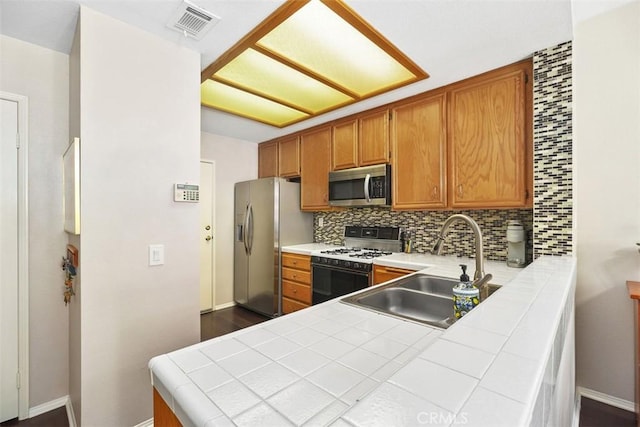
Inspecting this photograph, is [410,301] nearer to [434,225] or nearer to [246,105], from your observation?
[434,225]

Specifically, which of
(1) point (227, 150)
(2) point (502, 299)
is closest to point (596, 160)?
(2) point (502, 299)

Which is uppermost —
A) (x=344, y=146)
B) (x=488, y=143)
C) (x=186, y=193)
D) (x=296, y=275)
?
(x=344, y=146)

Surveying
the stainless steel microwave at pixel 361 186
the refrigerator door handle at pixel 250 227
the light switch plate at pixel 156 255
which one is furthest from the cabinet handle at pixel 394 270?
the refrigerator door handle at pixel 250 227

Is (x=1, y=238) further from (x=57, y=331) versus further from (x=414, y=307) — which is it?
(x=414, y=307)

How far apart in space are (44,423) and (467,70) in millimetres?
3859

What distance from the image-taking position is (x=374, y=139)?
9.77 ft

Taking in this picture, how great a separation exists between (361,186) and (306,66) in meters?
1.35

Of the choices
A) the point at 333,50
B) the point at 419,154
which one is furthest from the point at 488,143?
the point at 333,50

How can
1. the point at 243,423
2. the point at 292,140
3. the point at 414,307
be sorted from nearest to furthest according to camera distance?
the point at 243,423 → the point at 414,307 → the point at 292,140

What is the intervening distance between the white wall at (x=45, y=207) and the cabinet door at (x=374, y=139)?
251 centimetres

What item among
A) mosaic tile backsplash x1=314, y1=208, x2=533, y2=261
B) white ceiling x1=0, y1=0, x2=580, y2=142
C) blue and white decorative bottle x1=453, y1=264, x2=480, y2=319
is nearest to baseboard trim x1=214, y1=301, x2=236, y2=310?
mosaic tile backsplash x1=314, y1=208, x2=533, y2=261

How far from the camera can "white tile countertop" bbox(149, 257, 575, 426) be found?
40 centimetres

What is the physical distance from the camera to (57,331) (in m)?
1.96

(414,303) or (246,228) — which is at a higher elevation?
(246,228)
